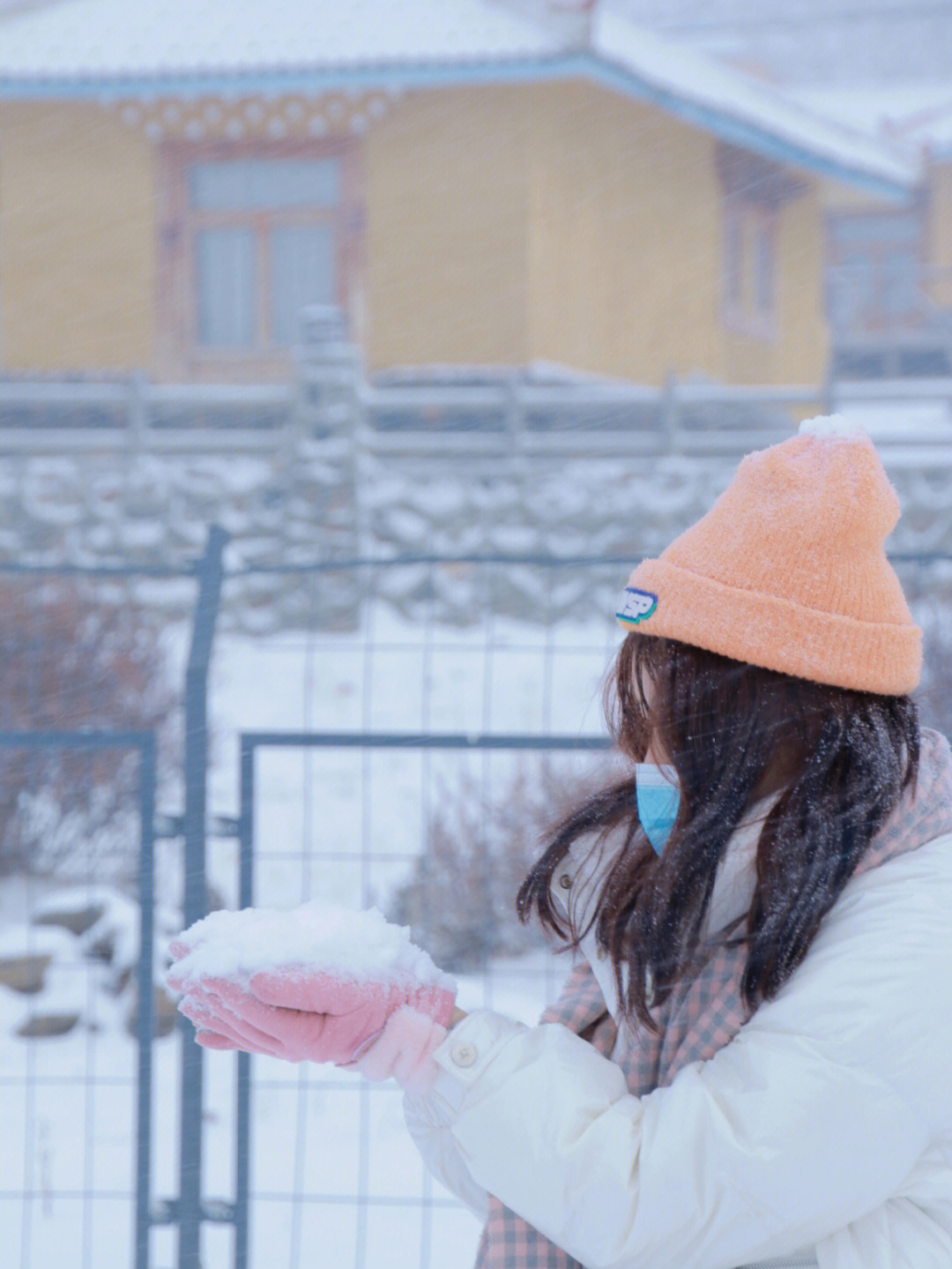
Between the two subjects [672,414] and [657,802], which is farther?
[672,414]

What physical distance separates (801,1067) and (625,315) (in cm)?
1211

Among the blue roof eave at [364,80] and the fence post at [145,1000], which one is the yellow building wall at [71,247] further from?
the fence post at [145,1000]

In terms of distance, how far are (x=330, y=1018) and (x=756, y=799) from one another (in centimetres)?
42

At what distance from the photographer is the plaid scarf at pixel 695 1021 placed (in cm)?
125

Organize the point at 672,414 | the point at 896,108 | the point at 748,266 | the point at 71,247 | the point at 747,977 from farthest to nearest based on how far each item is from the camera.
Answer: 1. the point at 896,108
2. the point at 748,266
3. the point at 71,247
4. the point at 672,414
5. the point at 747,977

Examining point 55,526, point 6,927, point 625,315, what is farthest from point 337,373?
point 6,927

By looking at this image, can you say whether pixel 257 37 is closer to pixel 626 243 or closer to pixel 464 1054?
pixel 626 243

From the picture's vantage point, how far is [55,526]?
10.8 metres

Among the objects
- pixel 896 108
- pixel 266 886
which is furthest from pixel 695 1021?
pixel 896 108

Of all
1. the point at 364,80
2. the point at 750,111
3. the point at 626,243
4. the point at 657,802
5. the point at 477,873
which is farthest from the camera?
the point at 750,111

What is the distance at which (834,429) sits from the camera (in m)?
1.29

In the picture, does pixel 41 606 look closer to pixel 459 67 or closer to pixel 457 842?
pixel 457 842

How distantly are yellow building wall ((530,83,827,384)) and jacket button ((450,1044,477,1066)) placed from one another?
10.4 meters

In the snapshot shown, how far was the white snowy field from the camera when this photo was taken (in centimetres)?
309
